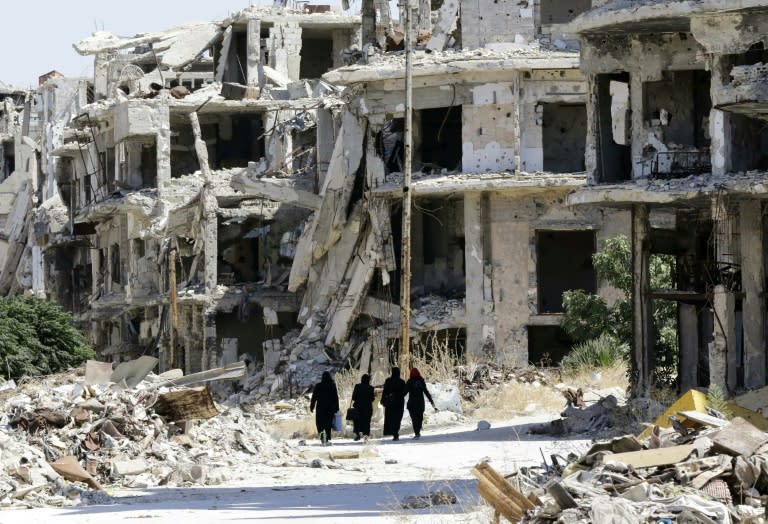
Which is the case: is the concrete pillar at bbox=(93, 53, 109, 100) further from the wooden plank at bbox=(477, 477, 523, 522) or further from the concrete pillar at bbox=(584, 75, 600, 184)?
the wooden plank at bbox=(477, 477, 523, 522)

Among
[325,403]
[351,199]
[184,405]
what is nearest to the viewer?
[184,405]

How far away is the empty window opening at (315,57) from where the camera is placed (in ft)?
196

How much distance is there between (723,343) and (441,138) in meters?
16.1

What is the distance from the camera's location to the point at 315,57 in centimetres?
6012

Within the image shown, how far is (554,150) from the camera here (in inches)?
1593

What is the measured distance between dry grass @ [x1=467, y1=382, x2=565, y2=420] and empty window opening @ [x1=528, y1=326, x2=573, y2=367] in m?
6.14

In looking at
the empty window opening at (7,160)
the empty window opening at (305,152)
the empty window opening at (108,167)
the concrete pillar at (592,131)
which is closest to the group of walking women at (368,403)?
the concrete pillar at (592,131)

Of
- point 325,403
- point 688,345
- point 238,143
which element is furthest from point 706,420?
point 238,143

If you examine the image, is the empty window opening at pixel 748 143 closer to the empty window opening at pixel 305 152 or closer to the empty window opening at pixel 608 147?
the empty window opening at pixel 608 147

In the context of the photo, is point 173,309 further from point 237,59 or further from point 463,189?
point 237,59

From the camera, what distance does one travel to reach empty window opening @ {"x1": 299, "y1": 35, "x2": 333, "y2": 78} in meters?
59.6

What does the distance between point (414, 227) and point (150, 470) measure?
1875 cm

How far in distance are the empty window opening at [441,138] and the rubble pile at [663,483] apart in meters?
25.2

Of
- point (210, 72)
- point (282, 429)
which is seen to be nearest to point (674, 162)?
point (282, 429)
